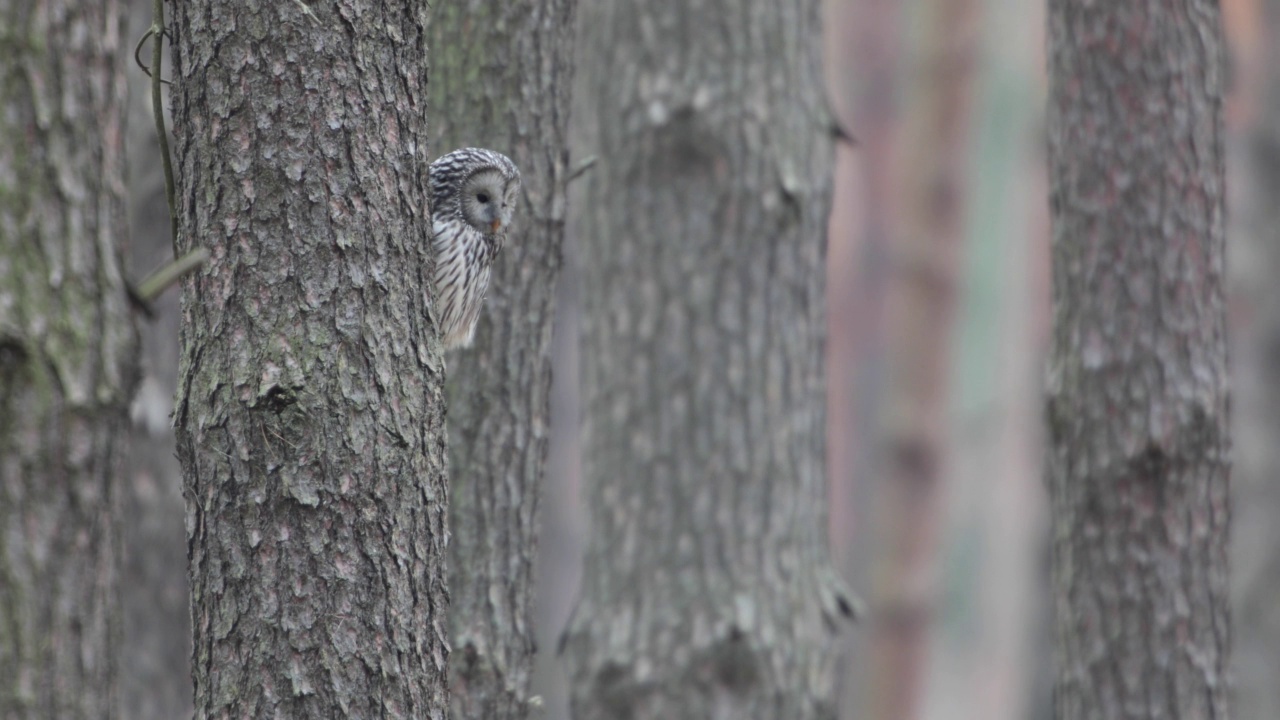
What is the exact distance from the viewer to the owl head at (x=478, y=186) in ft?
11.9

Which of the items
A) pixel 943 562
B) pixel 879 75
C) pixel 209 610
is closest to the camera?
pixel 209 610

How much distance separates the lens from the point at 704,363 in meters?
5.05

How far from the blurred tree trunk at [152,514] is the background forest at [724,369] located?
0.5 inches

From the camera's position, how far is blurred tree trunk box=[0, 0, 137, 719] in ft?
6.23

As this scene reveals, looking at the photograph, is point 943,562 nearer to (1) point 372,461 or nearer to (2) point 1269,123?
(2) point 1269,123

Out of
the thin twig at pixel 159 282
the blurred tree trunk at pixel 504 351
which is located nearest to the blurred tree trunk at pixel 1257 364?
the blurred tree trunk at pixel 504 351

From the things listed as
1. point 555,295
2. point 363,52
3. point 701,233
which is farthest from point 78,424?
point 701,233

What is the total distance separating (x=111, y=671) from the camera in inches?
79.5

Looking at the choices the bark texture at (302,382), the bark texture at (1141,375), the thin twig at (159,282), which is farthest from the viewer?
the bark texture at (1141,375)

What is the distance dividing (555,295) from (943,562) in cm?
833

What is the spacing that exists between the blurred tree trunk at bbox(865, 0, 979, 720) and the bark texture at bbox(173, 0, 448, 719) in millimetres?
9097

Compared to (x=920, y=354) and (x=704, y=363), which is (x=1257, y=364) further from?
(x=704, y=363)

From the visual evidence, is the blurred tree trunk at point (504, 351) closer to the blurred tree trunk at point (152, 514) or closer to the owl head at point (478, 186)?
the owl head at point (478, 186)

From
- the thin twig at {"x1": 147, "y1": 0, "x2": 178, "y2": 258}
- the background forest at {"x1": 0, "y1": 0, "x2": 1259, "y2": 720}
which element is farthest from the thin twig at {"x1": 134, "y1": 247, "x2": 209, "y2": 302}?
the thin twig at {"x1": 147, "y1": 0, "x2": 178, "y2": 258}
